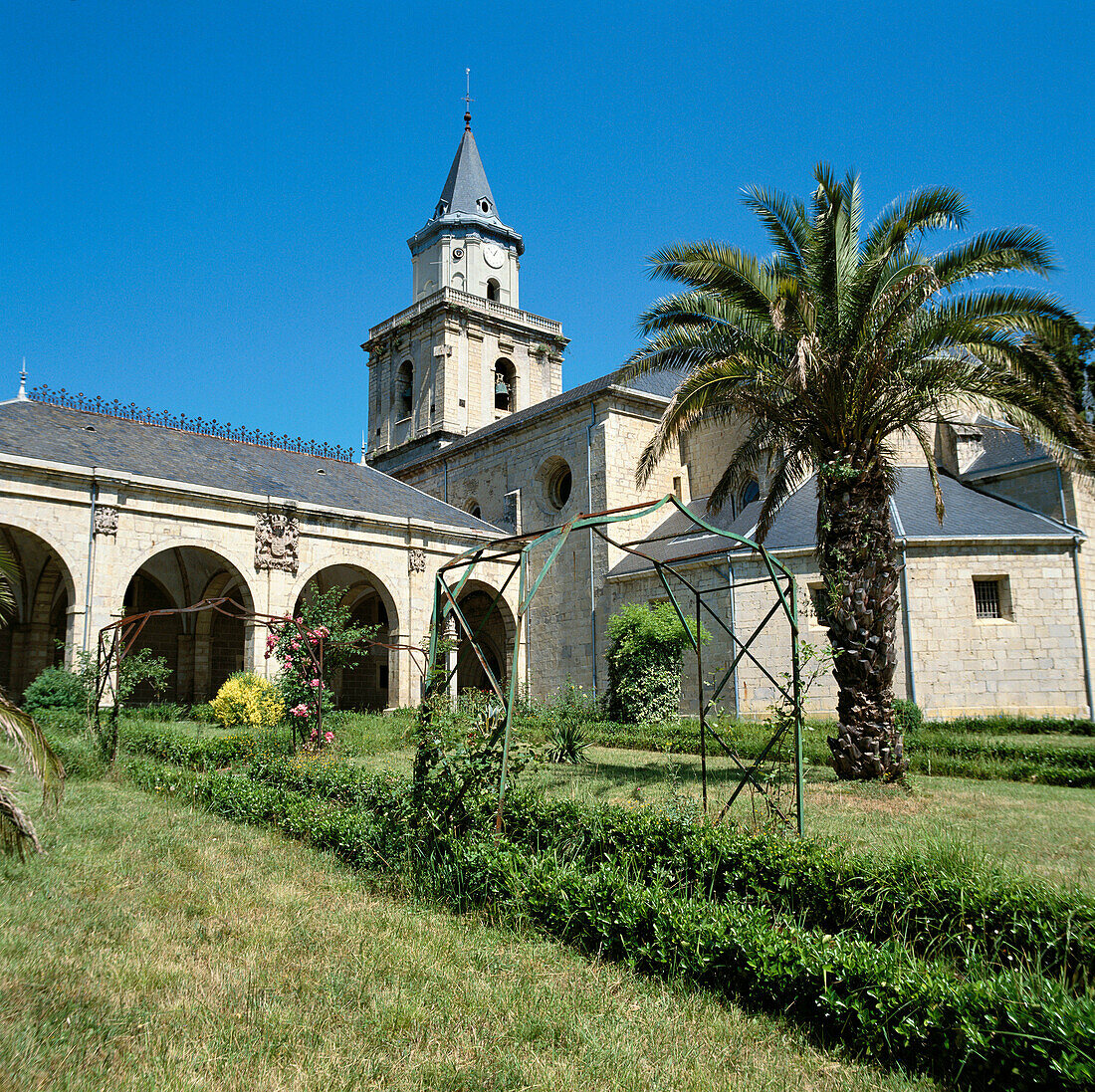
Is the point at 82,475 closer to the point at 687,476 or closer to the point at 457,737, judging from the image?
the point at 457,737

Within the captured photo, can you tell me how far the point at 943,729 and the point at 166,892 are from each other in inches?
552

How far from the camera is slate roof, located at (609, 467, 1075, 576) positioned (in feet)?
59.5

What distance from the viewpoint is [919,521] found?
61.2 ft

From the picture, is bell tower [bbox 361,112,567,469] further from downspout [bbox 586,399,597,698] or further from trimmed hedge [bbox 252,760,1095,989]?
trimmed hedge [bbox 252,760,1095,989]

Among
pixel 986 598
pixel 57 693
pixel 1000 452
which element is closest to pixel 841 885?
pixel 986 598

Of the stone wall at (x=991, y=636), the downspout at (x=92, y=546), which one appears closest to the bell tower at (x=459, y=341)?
the downspout at (x=92, y=546)

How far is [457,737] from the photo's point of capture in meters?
6.90

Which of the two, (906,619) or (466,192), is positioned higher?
(466,192)

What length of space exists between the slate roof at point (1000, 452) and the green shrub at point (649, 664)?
8334mm

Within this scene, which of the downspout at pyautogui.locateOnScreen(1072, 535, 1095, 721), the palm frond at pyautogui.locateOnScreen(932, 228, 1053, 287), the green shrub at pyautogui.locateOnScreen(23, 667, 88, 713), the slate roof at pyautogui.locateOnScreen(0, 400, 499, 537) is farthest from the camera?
the slate roof at pyautogui.locateOnScreen(0, 400, 499, 537)

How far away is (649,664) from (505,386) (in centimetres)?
1957

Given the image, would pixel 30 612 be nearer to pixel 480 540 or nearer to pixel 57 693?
pixel 57 693

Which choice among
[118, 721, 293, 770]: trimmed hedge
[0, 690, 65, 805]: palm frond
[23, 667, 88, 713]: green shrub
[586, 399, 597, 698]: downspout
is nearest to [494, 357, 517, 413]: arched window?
[586, 399, 597, 698]: downspout

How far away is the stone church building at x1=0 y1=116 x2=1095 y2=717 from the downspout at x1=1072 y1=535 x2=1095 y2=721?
0.22ft
